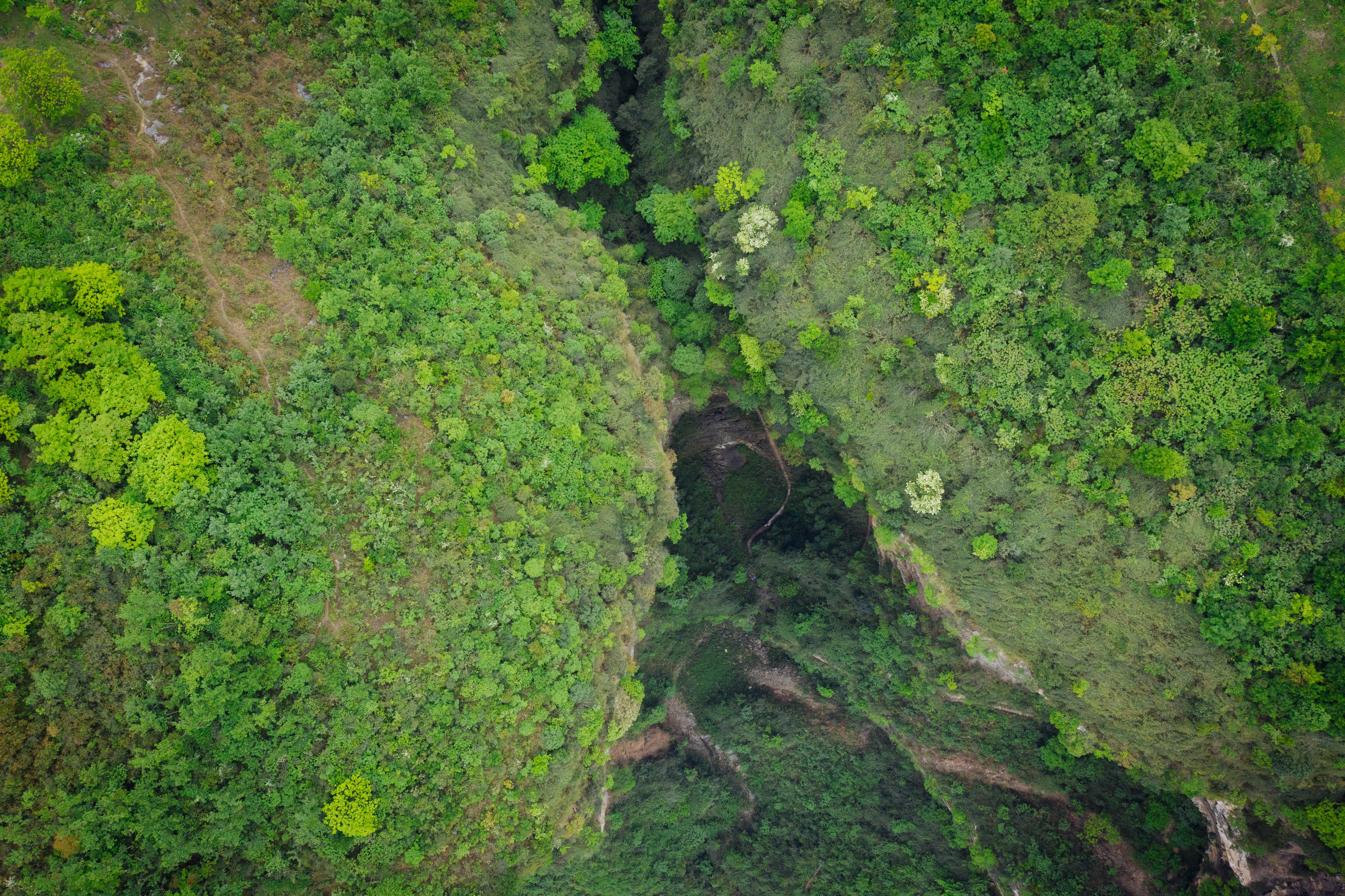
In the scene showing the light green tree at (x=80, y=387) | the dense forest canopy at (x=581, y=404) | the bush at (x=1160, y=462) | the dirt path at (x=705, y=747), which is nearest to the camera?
the light green tree at (x=80, y=387)

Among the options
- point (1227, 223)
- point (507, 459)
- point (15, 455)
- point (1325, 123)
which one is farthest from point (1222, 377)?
point (15, 455)

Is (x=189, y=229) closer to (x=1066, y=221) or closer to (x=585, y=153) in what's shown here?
(x=585, y=153)

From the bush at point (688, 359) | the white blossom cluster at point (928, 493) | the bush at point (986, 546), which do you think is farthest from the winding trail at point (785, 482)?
the bush at point (986, 546)

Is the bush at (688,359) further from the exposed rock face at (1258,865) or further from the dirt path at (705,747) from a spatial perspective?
the exposed rock face at (1258,865)

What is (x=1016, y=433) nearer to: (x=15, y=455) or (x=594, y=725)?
(x=594, y=725)

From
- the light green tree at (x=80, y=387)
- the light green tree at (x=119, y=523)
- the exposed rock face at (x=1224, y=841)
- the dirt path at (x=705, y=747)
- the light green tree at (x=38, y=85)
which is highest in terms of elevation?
the light green tree at (x=38, y=85)

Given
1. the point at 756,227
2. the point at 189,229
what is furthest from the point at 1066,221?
the point at 189,229
